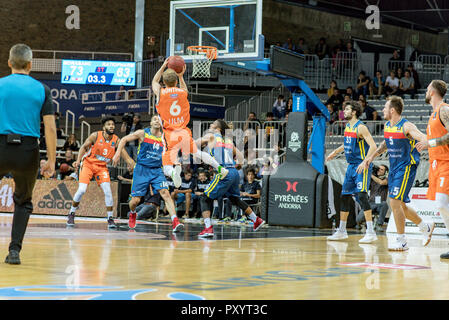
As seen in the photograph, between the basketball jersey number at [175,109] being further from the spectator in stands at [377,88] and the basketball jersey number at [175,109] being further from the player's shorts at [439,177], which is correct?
the spectator in stands at [377,88]

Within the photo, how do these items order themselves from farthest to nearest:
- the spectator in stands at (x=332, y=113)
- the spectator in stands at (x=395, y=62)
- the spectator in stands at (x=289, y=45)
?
the spectator in stands at (x=289, y=45) < the spectator in stands at (x=395, y=62) < the spectator in stands at (x=332, y=113)

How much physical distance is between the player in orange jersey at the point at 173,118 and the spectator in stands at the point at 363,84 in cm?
1492

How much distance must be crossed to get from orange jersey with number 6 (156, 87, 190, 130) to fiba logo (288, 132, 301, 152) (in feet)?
19.4

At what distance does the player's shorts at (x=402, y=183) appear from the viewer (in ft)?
30.0

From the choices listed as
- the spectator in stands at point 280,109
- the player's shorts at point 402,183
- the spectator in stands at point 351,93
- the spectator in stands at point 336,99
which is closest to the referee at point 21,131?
the player's shorts at point 402,183

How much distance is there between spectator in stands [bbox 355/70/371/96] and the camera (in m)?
24.2

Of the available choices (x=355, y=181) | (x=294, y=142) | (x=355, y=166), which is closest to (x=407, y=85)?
(x=294, y=142)

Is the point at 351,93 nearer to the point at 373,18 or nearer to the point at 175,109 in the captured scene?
the point at 373,18

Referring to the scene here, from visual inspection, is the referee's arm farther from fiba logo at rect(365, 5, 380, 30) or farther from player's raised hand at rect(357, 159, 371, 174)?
fiba logo at rect(365, 5, 380, 30)

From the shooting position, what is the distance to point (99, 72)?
99.7 ft

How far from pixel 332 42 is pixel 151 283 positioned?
93.9ft

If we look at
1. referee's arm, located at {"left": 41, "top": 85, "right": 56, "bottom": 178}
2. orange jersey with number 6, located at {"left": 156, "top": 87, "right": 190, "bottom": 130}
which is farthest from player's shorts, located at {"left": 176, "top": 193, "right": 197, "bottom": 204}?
referee's arm, located at {"left": 41, "top": 85, "right": 56, "bottom": 178}

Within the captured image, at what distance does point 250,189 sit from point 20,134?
12.0 metres
